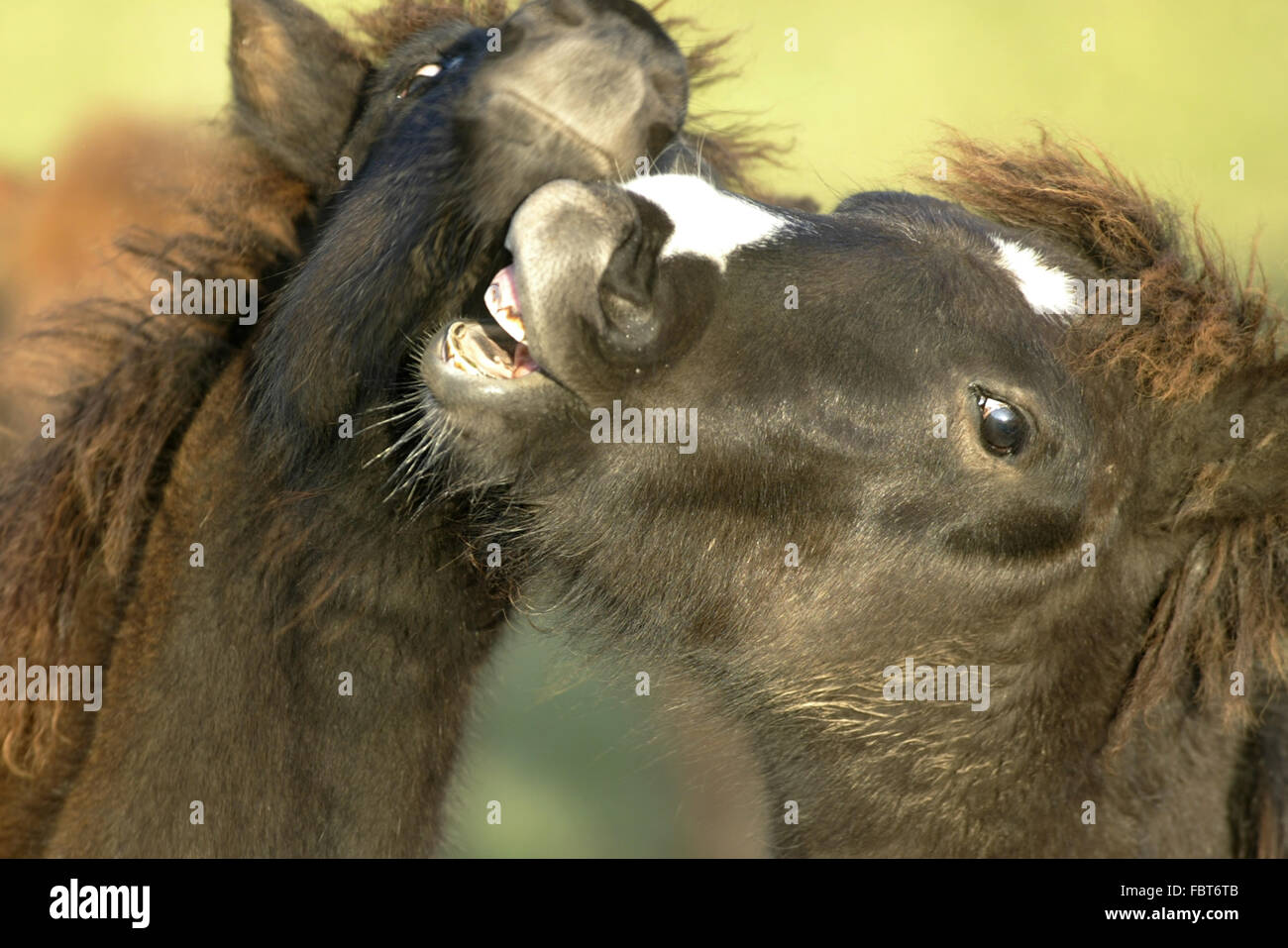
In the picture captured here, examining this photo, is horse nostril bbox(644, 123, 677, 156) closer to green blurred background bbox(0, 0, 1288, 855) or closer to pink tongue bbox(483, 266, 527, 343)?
pink tongue bbox(483, 266, 527, 343)

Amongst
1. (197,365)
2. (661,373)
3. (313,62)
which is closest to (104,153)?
(313,62)

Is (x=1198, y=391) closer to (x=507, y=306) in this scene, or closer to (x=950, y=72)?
(x=507, y=306)

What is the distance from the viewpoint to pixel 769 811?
282 cm

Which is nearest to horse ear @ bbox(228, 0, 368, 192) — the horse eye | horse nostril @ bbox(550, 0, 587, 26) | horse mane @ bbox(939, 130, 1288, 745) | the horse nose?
the horse eye

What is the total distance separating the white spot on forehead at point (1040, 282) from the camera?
243cm

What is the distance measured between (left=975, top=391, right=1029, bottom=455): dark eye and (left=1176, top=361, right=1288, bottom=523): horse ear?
37 cm

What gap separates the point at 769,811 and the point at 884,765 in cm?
38

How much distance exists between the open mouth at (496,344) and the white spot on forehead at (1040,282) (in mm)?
980

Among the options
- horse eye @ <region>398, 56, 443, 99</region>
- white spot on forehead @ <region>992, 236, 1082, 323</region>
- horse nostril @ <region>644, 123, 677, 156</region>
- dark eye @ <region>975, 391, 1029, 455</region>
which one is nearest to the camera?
dark eye @ <region>975, 391, 1029, 455</region>

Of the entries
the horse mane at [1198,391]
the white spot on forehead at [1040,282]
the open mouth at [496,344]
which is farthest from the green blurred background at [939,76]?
Answer: the open mouth at [496,344]

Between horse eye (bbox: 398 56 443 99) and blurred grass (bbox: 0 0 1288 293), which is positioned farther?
blurred grass (bbox: 0 0 1288 293)

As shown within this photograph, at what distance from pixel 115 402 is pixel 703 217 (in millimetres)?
1384

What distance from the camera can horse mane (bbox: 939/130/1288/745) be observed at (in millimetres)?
2402
